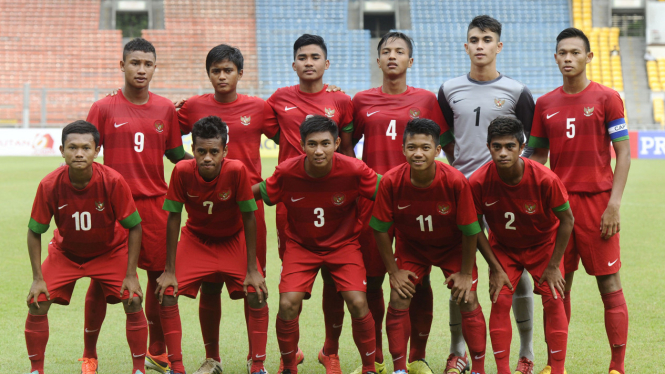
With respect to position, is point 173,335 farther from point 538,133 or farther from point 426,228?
point 538,133

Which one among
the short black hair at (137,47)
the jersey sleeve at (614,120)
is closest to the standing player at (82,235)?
the short black hair at (137,47)

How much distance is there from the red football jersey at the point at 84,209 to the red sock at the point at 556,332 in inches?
98.8

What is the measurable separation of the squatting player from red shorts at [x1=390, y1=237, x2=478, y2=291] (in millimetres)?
894

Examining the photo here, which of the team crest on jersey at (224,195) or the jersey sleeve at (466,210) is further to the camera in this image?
the team crest on jersey at (224,195)

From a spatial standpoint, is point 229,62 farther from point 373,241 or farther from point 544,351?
point 544,351

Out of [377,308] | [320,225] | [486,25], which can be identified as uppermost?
[486,25]

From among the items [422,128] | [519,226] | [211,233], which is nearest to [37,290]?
[211,233]

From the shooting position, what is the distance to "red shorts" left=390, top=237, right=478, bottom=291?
3951 millimetres

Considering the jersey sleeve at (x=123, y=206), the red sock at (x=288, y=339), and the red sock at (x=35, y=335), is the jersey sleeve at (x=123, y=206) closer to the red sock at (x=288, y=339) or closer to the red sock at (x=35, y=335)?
the red sock at (x=35, y=335)

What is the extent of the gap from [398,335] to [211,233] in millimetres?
1325

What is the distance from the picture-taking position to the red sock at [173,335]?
3900mm

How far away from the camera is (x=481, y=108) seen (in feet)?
14.1

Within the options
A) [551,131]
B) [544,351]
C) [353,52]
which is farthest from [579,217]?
→ [353,52]

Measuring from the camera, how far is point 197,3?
29547 millimetres
